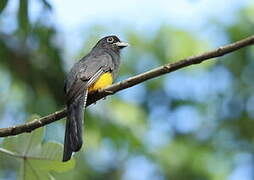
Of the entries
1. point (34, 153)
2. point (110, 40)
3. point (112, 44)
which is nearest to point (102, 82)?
point (34, 153)

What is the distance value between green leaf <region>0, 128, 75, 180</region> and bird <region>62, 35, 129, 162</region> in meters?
0.13

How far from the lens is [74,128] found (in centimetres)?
380

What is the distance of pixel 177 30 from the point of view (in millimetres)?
9281

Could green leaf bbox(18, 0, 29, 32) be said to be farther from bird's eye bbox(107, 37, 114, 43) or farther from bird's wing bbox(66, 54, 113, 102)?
bird's eye bbox(107, 37, 114, 43)

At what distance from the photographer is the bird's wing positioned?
425cm

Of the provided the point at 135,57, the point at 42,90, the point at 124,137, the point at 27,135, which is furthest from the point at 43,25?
the point at 135,57

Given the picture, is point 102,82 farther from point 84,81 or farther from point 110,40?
point 110,40

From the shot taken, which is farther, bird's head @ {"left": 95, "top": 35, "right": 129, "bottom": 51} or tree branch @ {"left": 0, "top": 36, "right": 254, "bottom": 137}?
bird's head @ {"left": 95, "top": 35, "right": 129, "bottom": 51}

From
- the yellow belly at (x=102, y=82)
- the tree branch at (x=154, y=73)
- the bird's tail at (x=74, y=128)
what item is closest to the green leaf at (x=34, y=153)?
the bird's tail at (x=74, y=128)

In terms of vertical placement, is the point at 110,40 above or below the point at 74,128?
above

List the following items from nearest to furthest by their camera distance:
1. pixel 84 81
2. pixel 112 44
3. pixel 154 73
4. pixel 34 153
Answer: pixel 154 73 < pixel 34 153 < pixel 84 81 < pixel 112 44

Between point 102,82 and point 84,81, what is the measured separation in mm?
254

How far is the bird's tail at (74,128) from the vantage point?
3.57 m

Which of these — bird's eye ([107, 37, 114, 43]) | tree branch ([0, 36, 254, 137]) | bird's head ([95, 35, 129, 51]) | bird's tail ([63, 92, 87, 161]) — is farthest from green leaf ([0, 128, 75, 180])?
bird's eye ([107, 37, 114, 43])
